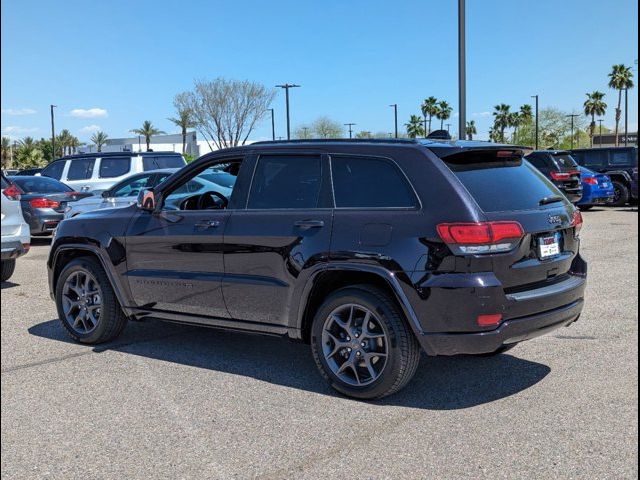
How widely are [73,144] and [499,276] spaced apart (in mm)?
95227

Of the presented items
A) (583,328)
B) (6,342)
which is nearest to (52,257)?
(6,342)

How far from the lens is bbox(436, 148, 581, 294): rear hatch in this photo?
4.23 metres

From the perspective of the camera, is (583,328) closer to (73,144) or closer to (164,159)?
(164,159)

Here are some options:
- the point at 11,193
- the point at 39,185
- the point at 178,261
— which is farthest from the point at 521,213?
the point at 39,185

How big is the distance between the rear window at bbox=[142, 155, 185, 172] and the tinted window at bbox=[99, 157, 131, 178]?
39 centimetres

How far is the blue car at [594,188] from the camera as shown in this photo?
1923cm

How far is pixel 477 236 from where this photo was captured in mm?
4113

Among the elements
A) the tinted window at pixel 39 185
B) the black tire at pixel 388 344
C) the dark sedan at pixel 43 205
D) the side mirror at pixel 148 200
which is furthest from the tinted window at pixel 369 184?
the tinted window at pixel 39 185

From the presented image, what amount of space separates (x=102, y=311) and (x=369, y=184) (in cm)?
264

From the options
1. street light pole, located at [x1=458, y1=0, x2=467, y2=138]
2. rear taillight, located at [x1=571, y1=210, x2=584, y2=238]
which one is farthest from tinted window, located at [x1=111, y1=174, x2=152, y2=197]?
rear taillight, located at [x1=571, y1=210, x2=584, y2=238]

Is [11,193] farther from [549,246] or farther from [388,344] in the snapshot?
[549,246]

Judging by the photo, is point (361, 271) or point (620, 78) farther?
point (620, 78)

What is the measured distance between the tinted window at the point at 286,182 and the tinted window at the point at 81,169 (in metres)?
12.6

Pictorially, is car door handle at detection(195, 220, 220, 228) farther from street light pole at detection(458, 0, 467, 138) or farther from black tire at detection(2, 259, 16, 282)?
street light pole at detection(458, 0, 467, 138)
